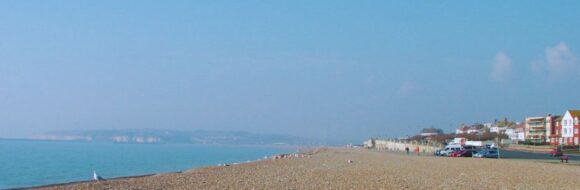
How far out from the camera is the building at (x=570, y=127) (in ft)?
313

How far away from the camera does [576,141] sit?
94438 mm

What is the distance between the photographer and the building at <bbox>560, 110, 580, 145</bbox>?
95375 millimetres

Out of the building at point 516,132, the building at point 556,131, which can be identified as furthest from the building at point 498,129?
the building at point 556,131

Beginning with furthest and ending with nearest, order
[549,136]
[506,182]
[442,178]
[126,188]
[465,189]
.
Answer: [549,136] → [442,178] → [506,182] → [126,188] → [465,189]

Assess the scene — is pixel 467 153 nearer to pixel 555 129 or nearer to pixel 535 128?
pixel 555 129

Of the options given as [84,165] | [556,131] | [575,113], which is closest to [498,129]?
[556,131]

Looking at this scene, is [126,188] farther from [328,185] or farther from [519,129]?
[519,129]

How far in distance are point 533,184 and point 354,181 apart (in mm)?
5609

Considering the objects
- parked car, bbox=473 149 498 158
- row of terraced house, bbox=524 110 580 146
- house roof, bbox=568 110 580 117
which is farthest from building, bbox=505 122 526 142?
parked car, bbox=473 149 498 158

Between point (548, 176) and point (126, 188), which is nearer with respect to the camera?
point (126, 188)

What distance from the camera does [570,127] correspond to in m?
97.7

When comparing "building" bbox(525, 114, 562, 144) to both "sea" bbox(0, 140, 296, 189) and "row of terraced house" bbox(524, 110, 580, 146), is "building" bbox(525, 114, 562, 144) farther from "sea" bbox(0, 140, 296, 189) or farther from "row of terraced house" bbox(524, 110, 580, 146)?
"sea" bbox(0, 140, 296, 189)

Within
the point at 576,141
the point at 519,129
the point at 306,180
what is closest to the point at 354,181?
the point at 306,180

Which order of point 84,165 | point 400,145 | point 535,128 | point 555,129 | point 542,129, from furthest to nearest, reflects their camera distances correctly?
point 535,128 → point 542,129 → point 555,129 → point 400,145 → point 84,165
